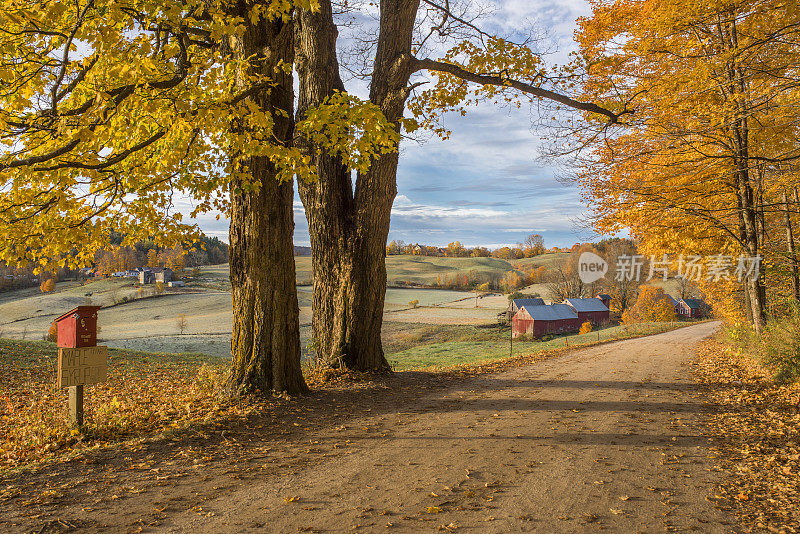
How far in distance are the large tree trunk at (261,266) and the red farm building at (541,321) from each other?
38591 mm

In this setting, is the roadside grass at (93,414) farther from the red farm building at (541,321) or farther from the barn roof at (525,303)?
the barn roof at (525,303)

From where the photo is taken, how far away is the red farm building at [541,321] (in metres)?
43.9

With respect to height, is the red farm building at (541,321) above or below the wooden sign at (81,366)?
below

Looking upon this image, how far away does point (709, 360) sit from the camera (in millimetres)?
14898

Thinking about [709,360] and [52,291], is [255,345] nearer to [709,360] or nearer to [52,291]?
[709,360]

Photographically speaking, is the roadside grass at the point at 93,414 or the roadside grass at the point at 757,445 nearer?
the roadside grass at the point at 757,445

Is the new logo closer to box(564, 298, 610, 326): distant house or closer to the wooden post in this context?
box(564, 298, 610, 326): distant house

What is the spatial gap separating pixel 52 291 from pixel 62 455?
63.8 meters

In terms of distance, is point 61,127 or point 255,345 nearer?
point 61,127

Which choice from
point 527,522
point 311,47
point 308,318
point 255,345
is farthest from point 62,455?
point 308,318

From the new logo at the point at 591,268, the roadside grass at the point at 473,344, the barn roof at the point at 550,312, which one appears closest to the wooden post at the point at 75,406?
the roadside grass at the point at 473,344

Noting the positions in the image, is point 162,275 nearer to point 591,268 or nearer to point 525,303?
point 525,303

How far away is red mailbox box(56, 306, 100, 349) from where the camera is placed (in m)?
6.05

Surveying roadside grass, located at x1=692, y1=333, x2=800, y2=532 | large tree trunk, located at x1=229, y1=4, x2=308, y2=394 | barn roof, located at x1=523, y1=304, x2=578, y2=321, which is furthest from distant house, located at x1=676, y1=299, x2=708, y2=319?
large tree trunk, located at x1=229, y1=4, x2=308, y2=394
